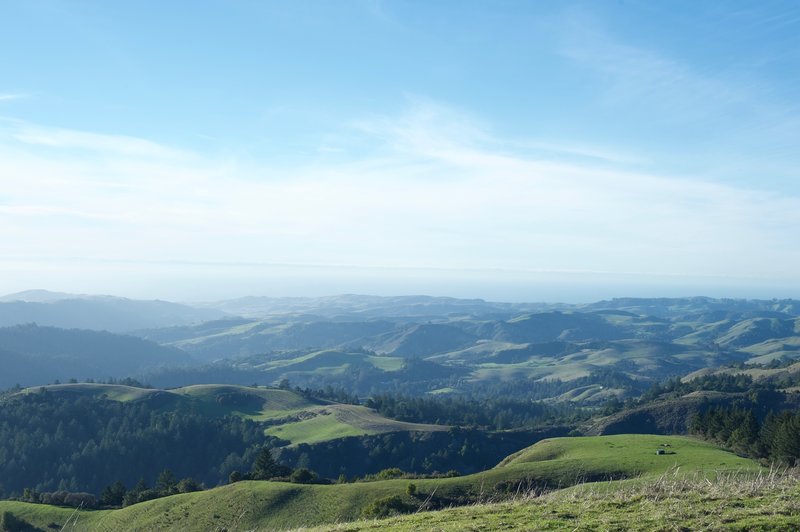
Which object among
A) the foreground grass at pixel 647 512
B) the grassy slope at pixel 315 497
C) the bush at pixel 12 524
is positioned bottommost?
the bush at pixel 12 524

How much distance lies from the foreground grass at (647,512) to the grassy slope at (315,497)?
29.2 meters

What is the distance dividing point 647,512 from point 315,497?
4390cm

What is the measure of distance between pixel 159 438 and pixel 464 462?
79954 millimetres

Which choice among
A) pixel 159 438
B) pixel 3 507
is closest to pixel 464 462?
pixel 159 438

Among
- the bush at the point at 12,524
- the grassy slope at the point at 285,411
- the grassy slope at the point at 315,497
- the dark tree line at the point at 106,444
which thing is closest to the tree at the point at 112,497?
the grassy slope at the point at 315,497

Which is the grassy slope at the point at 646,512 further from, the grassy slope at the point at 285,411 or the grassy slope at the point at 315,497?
the grassy slope at the point at 285,411

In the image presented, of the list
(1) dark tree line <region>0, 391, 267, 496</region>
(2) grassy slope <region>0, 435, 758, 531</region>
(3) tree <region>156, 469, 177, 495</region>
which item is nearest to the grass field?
(1) dark tree line <region>0, 391, 267, 496</region>

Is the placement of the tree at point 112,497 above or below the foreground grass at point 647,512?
below

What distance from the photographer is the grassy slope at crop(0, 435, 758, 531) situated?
171ft

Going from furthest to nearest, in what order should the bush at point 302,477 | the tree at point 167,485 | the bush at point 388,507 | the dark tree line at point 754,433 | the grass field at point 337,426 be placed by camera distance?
the grass field at point 337,426, the tree at point 167,485, the bush at point 302,477, the dark tree line at point 754,433, the bush at point 388,507

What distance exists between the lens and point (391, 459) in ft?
447

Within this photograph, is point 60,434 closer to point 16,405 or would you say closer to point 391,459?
point 16,405

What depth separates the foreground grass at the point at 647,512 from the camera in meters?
16.3

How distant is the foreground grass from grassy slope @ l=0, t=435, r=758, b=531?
29158 millimetres
